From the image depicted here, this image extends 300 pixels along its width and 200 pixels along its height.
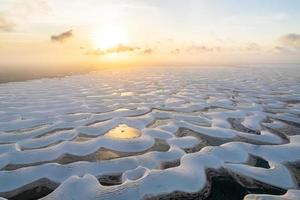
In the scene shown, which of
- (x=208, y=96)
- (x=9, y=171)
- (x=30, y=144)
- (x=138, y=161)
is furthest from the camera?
(x=208, y=96)

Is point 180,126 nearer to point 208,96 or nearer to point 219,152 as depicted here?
point 219,152

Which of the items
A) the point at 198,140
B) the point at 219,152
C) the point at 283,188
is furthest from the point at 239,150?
the point at 283,188

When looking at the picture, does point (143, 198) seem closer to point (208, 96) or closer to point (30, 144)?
point (30, 144)

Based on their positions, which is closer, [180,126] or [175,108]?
[180,126]

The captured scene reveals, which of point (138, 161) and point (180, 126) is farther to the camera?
point (180, 126)

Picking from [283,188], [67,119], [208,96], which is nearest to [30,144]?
[67,119]

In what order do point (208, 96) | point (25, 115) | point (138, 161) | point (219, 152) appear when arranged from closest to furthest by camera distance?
point (138, 161)
point (219, 152)
point (25, 115)
point (208, 96)
